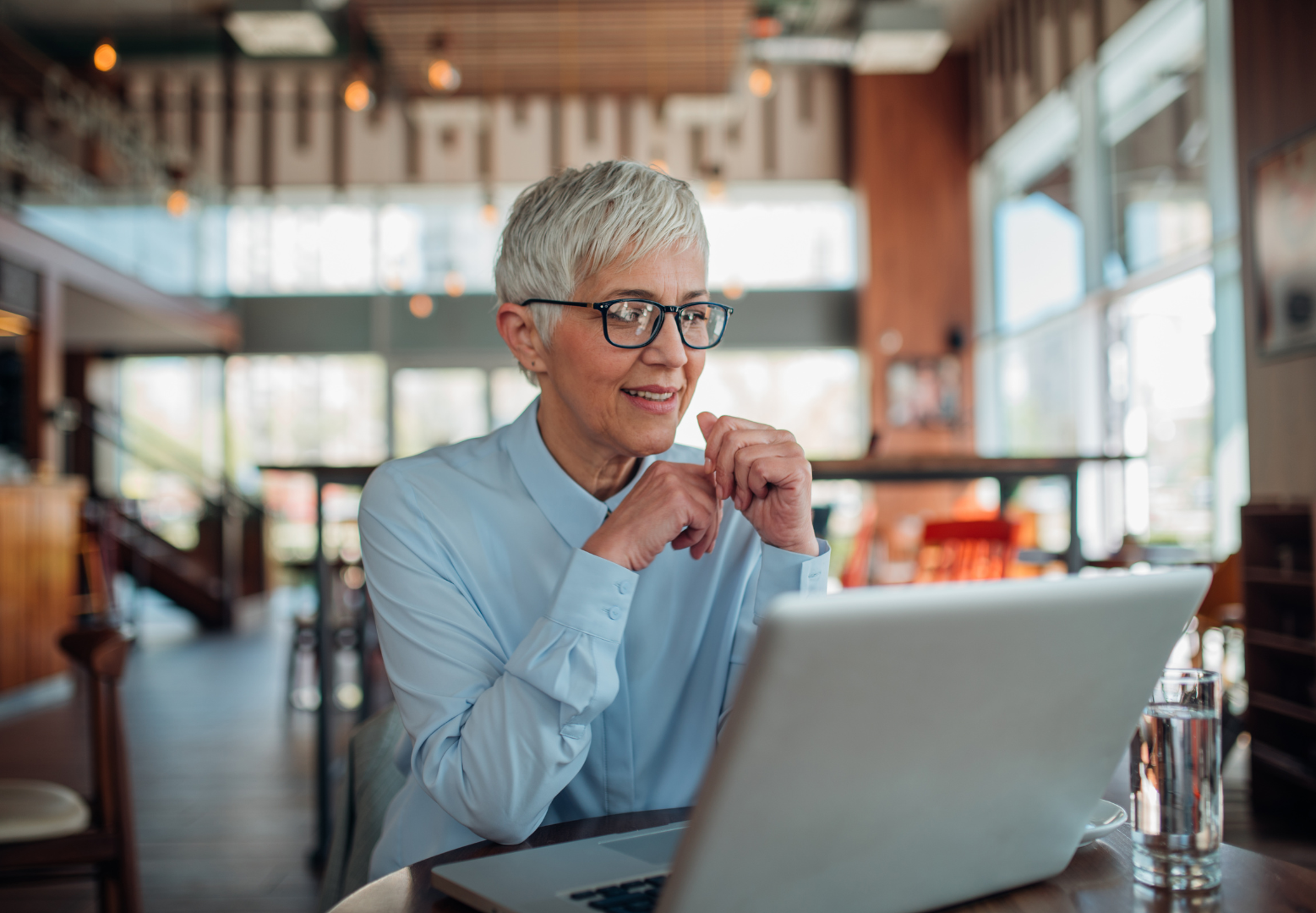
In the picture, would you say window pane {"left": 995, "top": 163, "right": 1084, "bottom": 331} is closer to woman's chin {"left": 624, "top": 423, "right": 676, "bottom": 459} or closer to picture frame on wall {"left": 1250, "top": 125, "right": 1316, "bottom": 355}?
picture frame on wall {"left": 1250, "top": 125, "right": 1316, "bottom": 355}

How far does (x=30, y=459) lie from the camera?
7.18 metres

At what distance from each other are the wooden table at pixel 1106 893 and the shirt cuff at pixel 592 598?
222mm

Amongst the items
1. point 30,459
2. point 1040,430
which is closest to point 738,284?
point 1040,430

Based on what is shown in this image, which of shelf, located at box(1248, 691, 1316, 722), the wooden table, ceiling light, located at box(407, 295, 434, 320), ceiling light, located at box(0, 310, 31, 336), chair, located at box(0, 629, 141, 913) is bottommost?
shelf, located at box(1248, 691, 1316, 722)

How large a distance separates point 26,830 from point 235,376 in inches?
392

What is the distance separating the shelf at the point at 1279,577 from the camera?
10.5ft

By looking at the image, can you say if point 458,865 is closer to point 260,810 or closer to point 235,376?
point 260,810

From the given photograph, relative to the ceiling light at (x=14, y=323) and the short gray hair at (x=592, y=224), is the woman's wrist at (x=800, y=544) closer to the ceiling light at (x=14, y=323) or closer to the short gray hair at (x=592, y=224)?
the short gray hair at (x=592, y=224)

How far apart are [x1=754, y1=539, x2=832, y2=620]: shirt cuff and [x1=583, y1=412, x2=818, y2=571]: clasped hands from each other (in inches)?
0.5

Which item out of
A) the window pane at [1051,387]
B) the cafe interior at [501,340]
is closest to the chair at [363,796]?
the cafe interior at [501,340]

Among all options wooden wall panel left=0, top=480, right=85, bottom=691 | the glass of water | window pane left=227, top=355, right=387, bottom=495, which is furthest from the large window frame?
window pane left=227, top=355, right=387, bottom=495

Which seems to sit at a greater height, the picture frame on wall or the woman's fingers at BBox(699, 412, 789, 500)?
the picture frame on wall

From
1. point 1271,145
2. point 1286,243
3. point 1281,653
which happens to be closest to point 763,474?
point 1281,653

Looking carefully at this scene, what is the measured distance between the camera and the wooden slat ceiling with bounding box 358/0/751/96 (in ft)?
24.8
